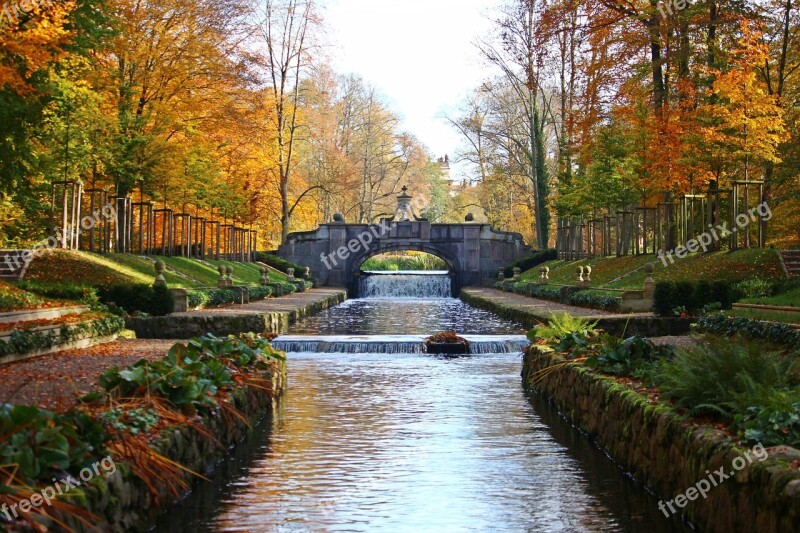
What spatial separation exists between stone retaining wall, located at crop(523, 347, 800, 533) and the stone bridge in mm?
41538

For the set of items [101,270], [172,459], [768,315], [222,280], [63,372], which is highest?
[101,270]

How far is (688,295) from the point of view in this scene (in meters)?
22.7

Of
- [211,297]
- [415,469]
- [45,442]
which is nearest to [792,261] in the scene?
[211,297]

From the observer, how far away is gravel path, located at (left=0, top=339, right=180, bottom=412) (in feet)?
30.0

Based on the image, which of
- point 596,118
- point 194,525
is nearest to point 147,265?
point 596,118

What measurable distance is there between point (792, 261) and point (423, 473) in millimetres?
19114

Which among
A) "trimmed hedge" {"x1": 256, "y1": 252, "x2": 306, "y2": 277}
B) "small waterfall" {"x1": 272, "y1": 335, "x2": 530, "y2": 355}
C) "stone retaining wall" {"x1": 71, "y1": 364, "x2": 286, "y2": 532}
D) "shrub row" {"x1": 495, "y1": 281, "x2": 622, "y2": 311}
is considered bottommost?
"stone retaining wall" {"x1": 71, "y1": 364, "x2": 286, "y2": 532}

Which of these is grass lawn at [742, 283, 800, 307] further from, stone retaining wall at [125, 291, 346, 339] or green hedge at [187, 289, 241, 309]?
green hedge at [187, 289, 241, 309]

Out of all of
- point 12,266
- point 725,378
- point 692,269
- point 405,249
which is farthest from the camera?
point 405,249

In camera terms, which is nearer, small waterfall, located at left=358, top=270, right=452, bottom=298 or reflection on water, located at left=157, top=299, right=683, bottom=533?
reflection on water, located at left=157, top=299, right=683, bottom=533

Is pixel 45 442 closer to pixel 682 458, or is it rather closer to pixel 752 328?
pixel 682 458

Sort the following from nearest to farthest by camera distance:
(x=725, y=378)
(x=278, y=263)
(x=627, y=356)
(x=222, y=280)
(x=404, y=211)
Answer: (x=725, y=378) → (x=627, y=356) → (x=222, y=280) → (x=278, y=263) → (x=404, y=211)

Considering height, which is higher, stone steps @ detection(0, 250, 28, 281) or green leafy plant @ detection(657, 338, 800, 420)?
stone steps @ detection(0, 250, 28, 281)

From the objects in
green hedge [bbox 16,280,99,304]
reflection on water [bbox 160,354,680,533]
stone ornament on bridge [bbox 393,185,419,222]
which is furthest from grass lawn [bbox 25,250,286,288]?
stone ornament on bridge [bbox 393,185,419,222]
